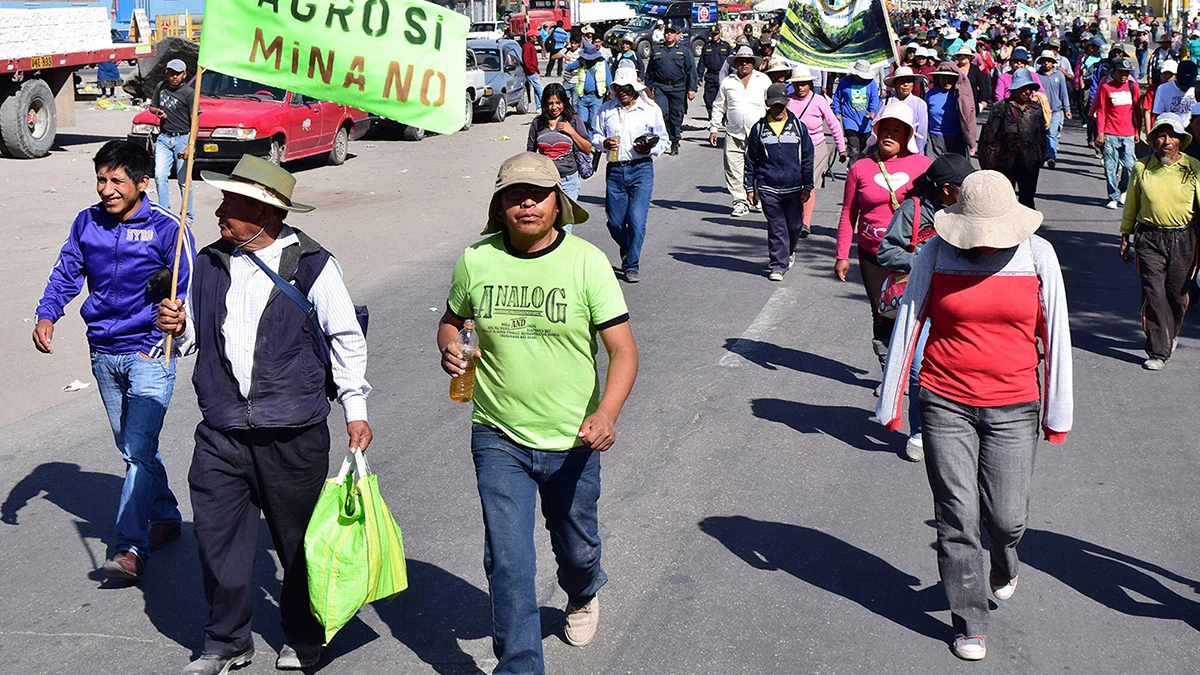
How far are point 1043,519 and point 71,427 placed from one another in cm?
537

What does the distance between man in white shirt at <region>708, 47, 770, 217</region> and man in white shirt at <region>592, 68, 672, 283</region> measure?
13.0 feet

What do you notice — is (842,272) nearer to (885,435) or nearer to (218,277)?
(885,435)

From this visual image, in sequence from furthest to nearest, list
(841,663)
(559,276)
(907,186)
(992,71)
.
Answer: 1. (992,71)
2. (907,186)
3. (841,663)
4. (559,276)

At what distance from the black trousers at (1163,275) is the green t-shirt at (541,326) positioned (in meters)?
6.07

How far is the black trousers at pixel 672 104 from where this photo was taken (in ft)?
71.8

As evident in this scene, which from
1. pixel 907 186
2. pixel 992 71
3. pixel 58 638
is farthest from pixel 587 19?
pixel 58 638

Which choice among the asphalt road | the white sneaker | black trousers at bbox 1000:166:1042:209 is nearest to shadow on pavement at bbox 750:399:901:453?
the asphalt road

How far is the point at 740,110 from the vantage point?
15695 millimetres

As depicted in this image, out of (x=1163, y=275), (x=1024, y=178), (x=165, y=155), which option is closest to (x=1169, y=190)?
(x=1163, y=275)

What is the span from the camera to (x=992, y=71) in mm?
25406

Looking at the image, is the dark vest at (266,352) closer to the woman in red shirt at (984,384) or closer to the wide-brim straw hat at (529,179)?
the wide-brim straw hat at (529,179)

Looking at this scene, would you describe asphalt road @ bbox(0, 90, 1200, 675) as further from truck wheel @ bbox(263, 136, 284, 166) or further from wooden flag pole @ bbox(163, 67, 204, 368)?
truck wheel @ bbox(263, 136, 284, 166)

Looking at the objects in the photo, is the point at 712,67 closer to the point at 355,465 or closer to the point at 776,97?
the point at 776,97

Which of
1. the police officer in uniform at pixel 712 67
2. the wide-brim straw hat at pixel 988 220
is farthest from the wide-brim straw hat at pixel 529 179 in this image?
the police officer in uniform at pixel 712 67
